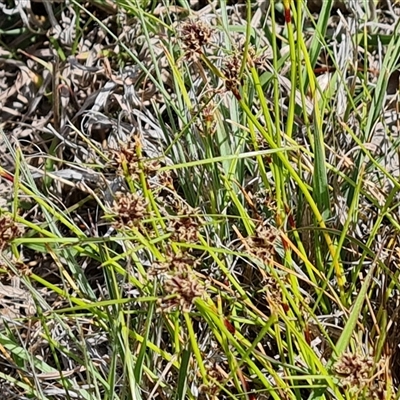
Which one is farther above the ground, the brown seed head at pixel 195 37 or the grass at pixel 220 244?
the brown seed head at pixel 195 37

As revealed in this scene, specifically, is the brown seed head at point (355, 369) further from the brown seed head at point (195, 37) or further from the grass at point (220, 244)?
the brown seed head at point (195, 37)

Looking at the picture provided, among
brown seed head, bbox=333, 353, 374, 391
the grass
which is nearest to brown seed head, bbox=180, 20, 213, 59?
the grass

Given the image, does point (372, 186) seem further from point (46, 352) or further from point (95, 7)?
point (95, 7)

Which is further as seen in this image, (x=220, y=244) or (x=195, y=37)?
(x=220, y=244)

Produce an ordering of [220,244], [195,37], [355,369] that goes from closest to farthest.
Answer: [355,369]
[195,37]
[220,244]

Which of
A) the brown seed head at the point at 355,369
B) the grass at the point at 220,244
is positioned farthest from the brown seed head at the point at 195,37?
the brown seed head at the point at 355,369

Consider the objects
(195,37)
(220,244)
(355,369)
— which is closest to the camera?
(355,369)

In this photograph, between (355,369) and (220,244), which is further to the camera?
(220,244)

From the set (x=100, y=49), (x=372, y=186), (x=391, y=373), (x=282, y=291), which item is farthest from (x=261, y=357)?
(x=100, y=49)

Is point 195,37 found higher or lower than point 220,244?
higher
